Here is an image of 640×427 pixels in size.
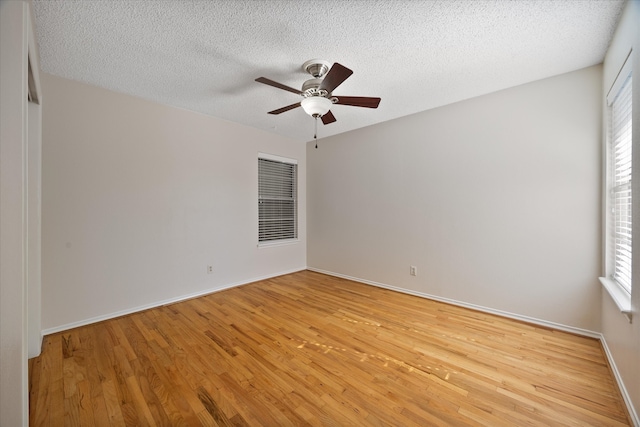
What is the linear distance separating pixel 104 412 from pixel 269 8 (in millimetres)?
2789

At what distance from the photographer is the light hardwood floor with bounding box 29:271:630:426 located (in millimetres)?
1514

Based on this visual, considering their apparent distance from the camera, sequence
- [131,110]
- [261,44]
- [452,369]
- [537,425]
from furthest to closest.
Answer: [131,110]
[261,44]
[452,369]
[537,425]

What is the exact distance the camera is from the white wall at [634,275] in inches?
56.3

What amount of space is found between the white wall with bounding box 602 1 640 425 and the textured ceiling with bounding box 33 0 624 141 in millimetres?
163

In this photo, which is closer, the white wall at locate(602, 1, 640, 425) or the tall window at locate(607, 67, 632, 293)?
the white wall at locate(602, 1, 640, 425)

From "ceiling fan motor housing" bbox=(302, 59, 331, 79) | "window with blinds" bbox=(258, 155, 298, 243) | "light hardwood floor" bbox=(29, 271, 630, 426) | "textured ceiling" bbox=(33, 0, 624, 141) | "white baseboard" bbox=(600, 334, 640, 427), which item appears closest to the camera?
"white baseboard" bbox=(600, 334, 640, 427)

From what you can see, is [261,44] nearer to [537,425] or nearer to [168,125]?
[168,125]

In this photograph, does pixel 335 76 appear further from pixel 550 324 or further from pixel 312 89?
pixel 550 324

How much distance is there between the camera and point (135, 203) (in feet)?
9.97

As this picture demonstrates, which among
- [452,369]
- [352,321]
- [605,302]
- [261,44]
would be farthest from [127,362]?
[605,302]

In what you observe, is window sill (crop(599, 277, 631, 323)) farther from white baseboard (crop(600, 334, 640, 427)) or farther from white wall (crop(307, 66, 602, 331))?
white baseboard (crop(600, 334, 640, 427))

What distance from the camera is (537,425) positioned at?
1.43 m

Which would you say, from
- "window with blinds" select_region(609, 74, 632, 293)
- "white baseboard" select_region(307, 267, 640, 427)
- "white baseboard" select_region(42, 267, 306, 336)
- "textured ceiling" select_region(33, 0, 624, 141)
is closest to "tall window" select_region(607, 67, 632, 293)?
"window with blinds" select_region(609, 74, 632, 293)

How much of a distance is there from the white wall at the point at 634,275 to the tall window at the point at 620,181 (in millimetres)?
189
